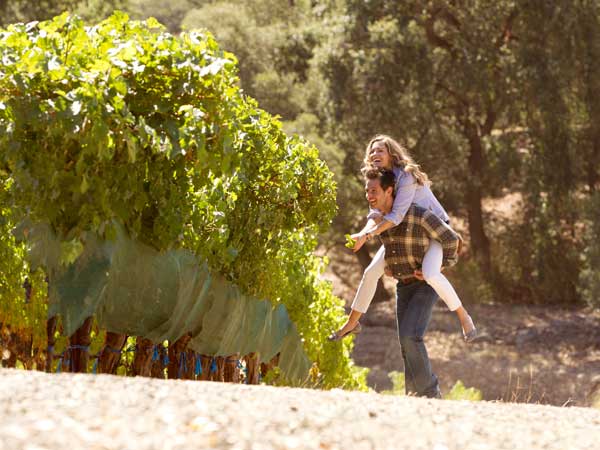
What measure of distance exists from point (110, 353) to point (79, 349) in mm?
446

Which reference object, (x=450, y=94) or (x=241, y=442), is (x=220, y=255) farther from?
(x=450, y=94)

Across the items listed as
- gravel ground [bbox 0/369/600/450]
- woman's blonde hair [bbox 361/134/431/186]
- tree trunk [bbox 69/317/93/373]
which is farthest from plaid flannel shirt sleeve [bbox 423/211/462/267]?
tree trunk [bbox 69/317/93/373]

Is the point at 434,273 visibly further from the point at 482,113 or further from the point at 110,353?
the point at 482,113

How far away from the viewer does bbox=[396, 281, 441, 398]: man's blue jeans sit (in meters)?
6.85

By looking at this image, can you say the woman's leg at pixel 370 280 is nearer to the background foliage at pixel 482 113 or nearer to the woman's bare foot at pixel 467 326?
the woman's bare foot at pixel 467 326

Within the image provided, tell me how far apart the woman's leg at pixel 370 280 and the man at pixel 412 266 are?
0.79ft

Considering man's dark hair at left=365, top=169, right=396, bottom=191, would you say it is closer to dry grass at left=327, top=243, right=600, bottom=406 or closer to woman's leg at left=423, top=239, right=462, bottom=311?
woman's leg at left=423, top=239, right=462, bottom=311

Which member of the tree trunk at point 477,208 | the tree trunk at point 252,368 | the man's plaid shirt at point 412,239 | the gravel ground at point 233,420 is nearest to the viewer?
the gravel ground at point 233,420

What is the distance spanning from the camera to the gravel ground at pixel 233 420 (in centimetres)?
356

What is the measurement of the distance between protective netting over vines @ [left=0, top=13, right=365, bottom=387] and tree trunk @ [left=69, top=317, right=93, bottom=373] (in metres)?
0.15

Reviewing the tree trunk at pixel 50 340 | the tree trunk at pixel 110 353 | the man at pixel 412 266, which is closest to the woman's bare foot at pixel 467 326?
the man at pixel 412 266

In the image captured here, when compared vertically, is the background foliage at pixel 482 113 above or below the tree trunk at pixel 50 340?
above

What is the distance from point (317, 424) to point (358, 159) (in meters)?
20.5

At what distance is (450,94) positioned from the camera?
25141mm
